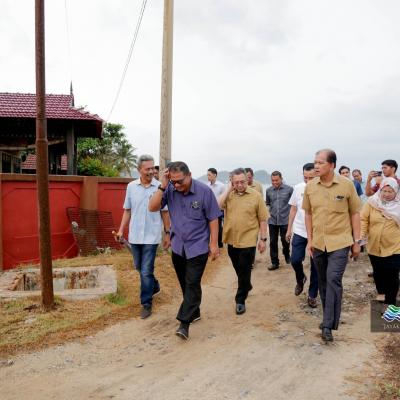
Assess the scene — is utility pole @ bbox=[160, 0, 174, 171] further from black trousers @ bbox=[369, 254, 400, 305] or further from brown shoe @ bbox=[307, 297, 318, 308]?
black trousers @ bbox=[369, 254, 400, 305]

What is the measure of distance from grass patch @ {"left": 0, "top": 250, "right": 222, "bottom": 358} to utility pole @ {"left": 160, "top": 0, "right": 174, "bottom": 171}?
3.34 metres

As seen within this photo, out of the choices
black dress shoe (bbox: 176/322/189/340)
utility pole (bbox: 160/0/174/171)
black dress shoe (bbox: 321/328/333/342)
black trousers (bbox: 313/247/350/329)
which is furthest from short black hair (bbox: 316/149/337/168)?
utility pole (bbox: 160/0/174/171)

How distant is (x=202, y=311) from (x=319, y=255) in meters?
1.76

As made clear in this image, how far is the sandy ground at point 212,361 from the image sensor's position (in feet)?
10.6

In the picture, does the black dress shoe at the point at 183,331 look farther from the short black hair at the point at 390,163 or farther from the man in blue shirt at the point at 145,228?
the short black hair at the point at 390,163

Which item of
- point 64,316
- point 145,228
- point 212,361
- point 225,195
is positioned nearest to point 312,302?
point 225,195

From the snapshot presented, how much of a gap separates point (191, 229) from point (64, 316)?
75.4 inches

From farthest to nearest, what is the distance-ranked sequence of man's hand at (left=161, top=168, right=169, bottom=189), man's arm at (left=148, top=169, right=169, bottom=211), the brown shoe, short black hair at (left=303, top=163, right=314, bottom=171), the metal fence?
1. the metal fence
2. short black hair at (left=303, top=163, right=314, bottom=171)
3. the brown shoe
4. man's arm at (left=148, top=169, right=169, bottom=211)
5. man's hand at (left=161, top=168, right=169, bottom=189)

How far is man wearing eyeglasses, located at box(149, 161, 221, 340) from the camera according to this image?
4.24 meters

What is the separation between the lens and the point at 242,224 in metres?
4.94

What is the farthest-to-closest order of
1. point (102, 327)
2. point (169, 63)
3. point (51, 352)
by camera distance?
1. point (169, 63)
2. point (102, 327)
3. point (51, 352)

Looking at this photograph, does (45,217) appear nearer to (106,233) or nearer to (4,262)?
(4,262)

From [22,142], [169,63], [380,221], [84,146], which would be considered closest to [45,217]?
[380,221]

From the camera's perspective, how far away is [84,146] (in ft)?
99.3
